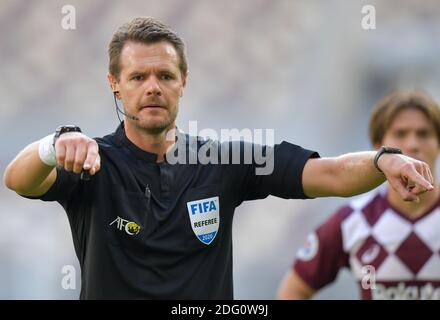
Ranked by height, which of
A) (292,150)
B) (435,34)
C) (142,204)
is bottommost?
(142,204)

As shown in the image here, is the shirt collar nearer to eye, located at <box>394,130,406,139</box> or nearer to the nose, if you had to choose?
the nose

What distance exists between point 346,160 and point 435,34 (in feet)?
10.2

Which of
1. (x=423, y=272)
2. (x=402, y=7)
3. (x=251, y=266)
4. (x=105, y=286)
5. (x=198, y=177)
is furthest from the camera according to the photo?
(x=402, y=7)

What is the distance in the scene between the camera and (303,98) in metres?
5.39

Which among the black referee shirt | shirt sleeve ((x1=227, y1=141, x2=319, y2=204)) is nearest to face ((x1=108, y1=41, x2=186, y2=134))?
the black referee shirt

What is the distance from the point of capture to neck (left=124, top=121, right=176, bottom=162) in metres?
2.92

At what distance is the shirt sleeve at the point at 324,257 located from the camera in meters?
4.46

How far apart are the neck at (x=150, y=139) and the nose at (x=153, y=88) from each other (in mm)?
133

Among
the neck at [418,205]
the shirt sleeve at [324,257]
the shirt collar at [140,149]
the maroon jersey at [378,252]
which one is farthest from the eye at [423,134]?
the shirt collar at [140,149]

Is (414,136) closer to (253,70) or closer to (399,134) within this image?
(399,134)

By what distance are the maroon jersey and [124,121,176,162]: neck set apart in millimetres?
1736

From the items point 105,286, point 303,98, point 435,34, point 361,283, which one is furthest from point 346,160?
point 435,34

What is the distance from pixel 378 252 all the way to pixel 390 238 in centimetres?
11
